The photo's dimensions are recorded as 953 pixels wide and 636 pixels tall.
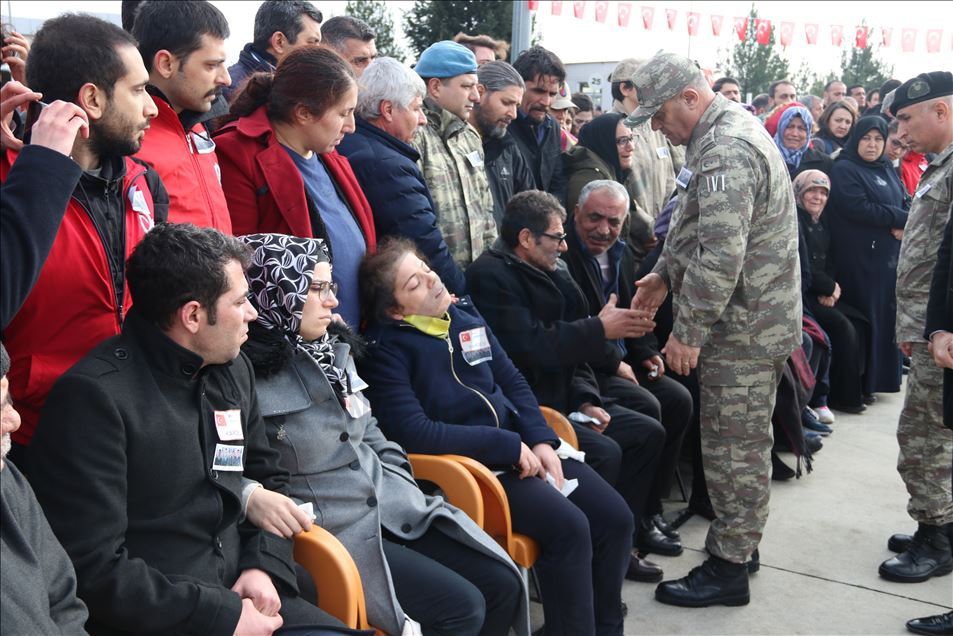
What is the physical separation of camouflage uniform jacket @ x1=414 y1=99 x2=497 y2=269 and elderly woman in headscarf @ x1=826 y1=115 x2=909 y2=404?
3.33m

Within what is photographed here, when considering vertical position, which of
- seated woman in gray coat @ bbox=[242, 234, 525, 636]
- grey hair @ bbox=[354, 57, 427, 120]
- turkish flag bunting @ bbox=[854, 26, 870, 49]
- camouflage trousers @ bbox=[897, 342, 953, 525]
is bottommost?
camouflage trousers @ bbox=[897, 342, 953, 525]

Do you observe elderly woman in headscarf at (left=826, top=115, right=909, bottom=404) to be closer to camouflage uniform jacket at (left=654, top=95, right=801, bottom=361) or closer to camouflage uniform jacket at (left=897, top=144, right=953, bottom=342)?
camouflage uniform jacket at (left=897, top=144, right=953, bottom=342)

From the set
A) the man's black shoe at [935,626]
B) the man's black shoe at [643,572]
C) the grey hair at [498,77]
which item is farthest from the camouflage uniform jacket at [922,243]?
the grey hair at [498,77]

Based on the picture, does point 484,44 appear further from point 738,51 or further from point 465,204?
point 738,51

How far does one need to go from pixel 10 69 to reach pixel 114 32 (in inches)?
22.5

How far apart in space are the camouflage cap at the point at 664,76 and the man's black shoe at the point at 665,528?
71.6 inches

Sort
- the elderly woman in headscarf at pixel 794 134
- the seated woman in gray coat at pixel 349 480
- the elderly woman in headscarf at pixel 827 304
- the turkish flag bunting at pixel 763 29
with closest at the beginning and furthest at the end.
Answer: the seated woman in gray coat at pixel 349 480, the elderly woman in headscarf at pixel 827 304, the elderly woman in headscarf at pixel 794 134, the turkish flag bunting at pixel 763 29

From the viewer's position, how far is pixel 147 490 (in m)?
1.95

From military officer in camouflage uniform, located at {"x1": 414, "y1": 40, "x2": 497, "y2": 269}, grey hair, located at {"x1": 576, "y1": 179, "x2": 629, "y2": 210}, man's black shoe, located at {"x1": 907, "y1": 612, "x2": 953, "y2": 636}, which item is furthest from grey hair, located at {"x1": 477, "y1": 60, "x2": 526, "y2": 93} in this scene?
man's black shoe, located at {"x1": 907, "y1": 612, "x2": 953, "y2": 636}

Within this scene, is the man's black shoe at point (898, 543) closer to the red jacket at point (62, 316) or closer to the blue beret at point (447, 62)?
the blue beret at point (447, 62)

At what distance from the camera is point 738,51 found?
43938 millimetres

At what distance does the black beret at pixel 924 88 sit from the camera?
3.96 metres

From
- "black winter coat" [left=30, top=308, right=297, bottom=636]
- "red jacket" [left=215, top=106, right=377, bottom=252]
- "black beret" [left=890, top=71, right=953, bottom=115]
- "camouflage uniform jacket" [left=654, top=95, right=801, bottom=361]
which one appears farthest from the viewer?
"black beret" [left=890, top=71, right=953, bottom=115]

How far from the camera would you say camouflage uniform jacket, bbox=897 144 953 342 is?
3.81 m
